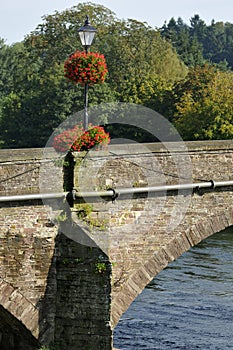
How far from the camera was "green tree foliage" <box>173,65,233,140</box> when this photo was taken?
42.6 meters

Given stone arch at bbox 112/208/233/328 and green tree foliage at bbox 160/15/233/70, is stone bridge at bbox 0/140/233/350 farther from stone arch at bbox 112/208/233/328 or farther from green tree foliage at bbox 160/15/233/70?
green tree foliage at bbox 160/15/233/70

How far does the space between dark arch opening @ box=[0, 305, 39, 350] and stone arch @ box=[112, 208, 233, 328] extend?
1.50 meters

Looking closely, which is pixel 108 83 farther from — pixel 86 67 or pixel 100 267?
pixel 100 267

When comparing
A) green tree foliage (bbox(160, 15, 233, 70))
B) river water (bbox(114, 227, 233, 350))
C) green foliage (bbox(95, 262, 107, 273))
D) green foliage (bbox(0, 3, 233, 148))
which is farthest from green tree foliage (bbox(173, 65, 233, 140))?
green tree foliage (bbox(160, 15, 233, 70))

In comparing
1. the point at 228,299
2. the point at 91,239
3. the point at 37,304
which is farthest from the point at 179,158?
the point at 228,299

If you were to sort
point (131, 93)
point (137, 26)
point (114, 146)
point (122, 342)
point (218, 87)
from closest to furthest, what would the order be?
1. point (114, 146)
2. point (122, 342)
3. point (218, 87)
4. point (131, 93)
5. point (137, 26)

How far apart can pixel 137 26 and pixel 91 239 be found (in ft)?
152

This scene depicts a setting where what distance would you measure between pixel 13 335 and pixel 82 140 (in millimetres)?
3866

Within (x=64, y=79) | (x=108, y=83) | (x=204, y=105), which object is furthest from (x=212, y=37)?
(x=204, y=105)

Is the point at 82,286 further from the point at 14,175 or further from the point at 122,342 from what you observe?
the point at 122,342

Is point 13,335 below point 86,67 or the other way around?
below

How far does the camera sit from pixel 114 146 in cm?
1648

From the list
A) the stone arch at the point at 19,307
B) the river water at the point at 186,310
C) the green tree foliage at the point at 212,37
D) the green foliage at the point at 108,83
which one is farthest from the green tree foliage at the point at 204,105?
the green tree foliage at the point at 212,37

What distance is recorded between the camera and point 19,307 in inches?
592
